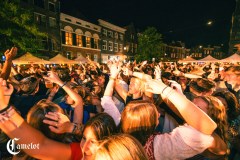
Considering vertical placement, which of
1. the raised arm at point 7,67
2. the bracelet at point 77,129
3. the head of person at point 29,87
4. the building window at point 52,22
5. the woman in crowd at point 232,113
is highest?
the building window at point 52,22

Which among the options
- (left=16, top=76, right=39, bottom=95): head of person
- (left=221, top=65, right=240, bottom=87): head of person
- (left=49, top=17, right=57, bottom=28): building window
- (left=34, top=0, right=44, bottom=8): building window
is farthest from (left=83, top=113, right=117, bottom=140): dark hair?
(left=49, top=17, right=57, bottom=28): building window

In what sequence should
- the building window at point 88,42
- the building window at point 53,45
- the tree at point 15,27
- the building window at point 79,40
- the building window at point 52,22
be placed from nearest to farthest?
the tree at point 15,27
the building window at point 52,22
the building window at point 53,45
the building window at point 79,40
the building window at point 88,42

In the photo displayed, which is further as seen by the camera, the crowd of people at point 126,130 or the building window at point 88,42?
the building window at point 88,42

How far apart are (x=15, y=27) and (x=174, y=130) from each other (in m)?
18.9

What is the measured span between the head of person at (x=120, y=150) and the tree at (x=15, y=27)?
18.0m

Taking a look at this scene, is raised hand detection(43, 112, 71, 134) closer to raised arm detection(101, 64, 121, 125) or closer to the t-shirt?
the t-shirt

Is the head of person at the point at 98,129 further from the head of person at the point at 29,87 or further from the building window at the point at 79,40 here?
the building window at the point at 79,40

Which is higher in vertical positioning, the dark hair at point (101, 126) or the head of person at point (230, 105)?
the dark hair at point (101, 126)

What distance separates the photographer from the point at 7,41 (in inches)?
666

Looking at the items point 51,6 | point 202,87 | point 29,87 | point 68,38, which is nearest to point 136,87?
point 202,87

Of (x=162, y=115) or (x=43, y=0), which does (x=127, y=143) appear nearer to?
(x=162, y=115)

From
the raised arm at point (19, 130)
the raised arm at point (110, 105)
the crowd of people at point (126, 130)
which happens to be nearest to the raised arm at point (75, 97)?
the crowd of people at point (126, 130)

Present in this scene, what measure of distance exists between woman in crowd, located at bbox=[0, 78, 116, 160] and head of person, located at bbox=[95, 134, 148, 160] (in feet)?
0.98

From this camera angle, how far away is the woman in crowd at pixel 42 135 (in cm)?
124
